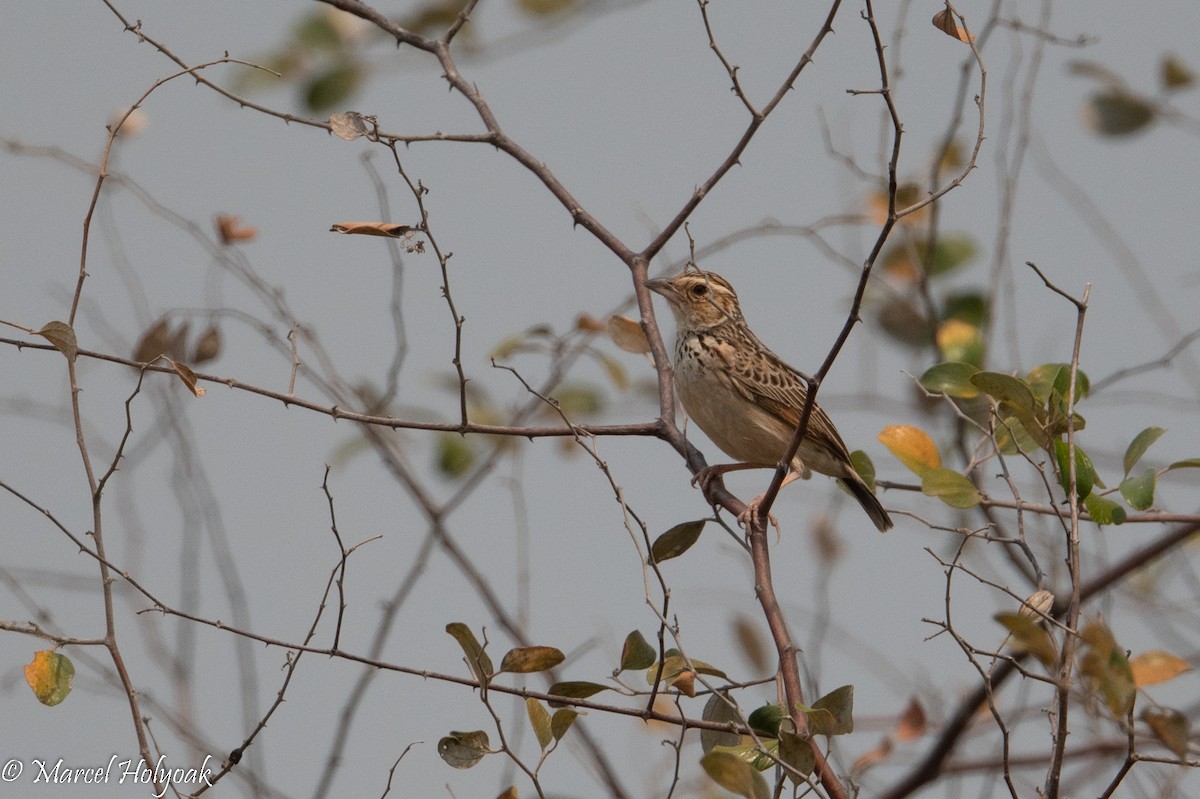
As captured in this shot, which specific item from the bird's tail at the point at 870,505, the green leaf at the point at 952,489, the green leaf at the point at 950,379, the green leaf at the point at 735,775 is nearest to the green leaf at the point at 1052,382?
the green leaf at the point at 950,379

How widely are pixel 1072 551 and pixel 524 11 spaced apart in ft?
11.9


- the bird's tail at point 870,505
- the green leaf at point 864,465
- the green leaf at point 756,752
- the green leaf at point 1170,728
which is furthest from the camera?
the bird's tail at point 870,505

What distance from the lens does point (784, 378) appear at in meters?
6.59

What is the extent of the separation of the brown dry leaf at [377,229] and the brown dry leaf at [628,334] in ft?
4.41

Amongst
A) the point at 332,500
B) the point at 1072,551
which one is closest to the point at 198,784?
the point at 332,500

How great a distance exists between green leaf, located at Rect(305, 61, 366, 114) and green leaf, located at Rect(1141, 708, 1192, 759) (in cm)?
382

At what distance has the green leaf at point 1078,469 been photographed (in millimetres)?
3494

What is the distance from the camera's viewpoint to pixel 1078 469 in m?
3.58

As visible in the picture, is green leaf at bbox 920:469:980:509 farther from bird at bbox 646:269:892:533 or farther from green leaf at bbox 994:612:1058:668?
bird at bbox 646:269:892:533

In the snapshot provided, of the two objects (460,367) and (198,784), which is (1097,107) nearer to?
(460,367)

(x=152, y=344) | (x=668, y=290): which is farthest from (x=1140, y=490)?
(x=668, y=290)

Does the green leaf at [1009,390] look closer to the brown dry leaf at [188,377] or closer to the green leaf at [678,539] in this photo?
the green leaf at [678,539]

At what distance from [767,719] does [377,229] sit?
1692 millimetres

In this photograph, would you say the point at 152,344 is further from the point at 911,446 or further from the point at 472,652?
the point at 911,446
